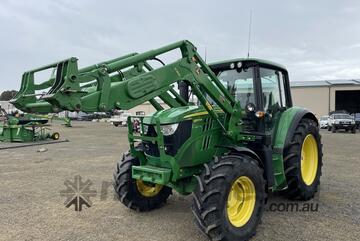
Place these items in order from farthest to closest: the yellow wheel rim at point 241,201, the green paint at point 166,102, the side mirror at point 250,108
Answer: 1. the side mirror at point 250,108
2. the yellow wheel rim at point 241,201
3. the green paint at point 166,102

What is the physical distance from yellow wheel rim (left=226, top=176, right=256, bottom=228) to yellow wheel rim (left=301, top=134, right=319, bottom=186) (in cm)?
221

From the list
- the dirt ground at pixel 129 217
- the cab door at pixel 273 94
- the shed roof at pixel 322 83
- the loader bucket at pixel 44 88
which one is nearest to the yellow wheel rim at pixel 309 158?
the dirt ground at pixel 129 217

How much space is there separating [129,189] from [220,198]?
174cm

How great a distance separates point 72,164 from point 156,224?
6.20 metres

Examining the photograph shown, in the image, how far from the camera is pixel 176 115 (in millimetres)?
4652

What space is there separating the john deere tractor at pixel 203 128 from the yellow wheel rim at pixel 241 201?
0.01m

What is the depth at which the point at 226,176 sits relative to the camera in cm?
422

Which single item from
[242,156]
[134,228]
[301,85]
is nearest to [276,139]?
[242,156]

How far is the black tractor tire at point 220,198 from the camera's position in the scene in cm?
407

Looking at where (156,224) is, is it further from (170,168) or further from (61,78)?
(61,78)

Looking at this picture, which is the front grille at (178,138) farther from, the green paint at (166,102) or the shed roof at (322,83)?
the shed roof at (322,83)

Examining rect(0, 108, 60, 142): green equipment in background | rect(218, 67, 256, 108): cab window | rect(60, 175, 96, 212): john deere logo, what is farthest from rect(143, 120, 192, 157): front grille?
rect(0, 108, 60, 142): green equipment in background

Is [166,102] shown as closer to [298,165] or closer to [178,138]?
[178,138]

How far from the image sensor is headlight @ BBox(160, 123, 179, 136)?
4.61 meters
